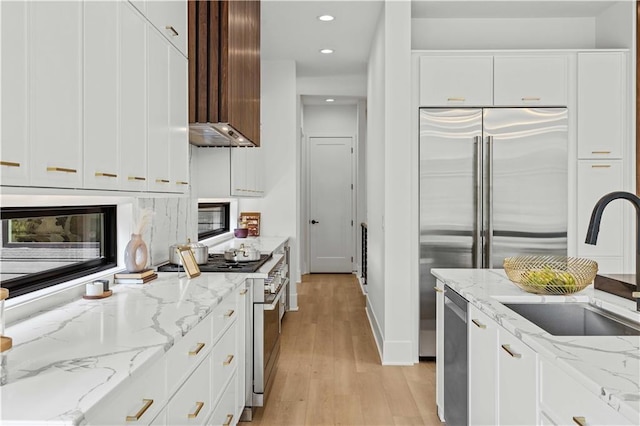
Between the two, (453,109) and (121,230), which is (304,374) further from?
(453,109)

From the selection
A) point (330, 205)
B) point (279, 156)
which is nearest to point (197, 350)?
point (279, 156)

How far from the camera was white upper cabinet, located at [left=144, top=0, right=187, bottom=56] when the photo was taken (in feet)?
7.39

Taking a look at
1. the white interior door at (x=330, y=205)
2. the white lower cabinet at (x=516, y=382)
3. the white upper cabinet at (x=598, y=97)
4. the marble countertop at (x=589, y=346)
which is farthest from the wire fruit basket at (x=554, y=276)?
the white interior door at (x=330, y=205)

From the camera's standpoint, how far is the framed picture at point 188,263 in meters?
2.77

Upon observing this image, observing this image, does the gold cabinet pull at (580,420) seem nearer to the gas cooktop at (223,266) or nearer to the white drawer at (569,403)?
the white drawer at (569,403)

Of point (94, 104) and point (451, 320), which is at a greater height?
point (94, 104)

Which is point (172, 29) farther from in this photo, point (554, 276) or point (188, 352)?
point (554, 276)

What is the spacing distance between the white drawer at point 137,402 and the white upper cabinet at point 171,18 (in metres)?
1.48

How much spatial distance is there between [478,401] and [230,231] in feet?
13.1

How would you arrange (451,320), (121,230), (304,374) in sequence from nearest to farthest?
(451,320), (121,230), (304,374)

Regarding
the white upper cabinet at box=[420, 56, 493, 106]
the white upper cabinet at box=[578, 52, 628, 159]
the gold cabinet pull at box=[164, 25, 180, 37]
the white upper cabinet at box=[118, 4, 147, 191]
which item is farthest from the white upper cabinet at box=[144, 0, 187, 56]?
the white upper cabinet at box=[578, 52, 628, 159]

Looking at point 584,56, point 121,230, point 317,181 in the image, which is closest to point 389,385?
point 121,230

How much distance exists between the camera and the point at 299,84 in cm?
713

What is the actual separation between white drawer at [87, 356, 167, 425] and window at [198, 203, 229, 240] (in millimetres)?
3063
